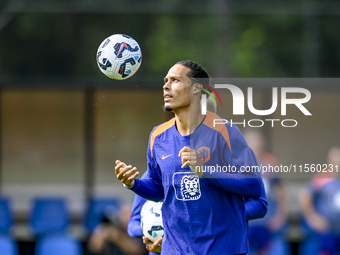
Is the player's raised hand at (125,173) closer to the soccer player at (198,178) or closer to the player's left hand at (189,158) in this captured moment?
the soccer player at (198,178)

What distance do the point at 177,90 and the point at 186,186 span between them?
0.61 m

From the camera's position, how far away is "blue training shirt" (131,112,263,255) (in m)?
3.10

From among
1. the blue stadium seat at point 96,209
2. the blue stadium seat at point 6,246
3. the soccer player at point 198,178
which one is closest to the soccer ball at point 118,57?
the soccer player at point 198,178

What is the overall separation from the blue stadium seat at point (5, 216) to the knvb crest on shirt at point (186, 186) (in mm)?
5620

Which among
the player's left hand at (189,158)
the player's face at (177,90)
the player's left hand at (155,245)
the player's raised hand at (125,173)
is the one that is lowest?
the player's left hand at (155,245)

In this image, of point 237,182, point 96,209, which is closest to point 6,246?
point 96,209

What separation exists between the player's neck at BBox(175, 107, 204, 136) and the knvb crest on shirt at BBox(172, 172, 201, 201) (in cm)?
29

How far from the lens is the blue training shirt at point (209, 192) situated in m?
3.10

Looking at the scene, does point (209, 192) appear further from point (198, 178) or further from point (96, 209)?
point (96, 209)

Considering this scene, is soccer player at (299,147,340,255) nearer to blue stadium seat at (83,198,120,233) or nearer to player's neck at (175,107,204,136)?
blue stadium seat at (83,198,120,233)

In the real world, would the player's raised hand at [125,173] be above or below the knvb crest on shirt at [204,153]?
below

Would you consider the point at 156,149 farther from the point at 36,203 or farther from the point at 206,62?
the point at 206,62

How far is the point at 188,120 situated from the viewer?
333cm

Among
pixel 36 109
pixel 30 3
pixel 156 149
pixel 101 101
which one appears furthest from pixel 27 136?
pixel 156 149
